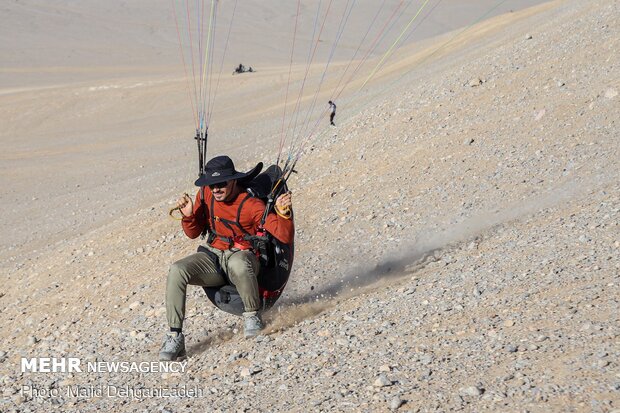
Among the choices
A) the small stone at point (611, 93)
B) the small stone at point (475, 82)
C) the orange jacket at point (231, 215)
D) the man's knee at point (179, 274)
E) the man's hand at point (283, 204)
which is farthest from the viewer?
the small stone at point (475, 82)

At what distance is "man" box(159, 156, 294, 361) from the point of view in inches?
251

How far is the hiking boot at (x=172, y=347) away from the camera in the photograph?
21.0ft

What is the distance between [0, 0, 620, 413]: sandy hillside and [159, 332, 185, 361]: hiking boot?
128mm

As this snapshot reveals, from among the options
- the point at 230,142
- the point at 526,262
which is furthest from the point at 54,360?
the point at 230,142

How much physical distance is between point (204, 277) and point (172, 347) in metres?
0.61

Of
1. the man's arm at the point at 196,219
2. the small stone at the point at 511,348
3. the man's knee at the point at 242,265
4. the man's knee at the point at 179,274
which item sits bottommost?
the man's knee at the point at 179,274

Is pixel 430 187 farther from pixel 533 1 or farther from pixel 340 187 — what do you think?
pixel 533 1

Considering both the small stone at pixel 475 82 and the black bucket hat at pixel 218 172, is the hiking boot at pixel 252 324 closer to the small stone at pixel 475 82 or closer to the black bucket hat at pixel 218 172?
the black bucket hat at pixel 218 172

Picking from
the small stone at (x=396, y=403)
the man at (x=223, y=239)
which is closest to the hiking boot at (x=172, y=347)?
the man at (x=223, y=239)

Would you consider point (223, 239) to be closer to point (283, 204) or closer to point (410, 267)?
point (283, 204)

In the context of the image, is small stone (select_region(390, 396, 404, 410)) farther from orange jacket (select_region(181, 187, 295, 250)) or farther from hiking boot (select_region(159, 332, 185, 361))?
hiking boot (select_region(159, 332, 185, 361))

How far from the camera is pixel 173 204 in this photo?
1252 cm

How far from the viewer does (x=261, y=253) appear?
6738mm

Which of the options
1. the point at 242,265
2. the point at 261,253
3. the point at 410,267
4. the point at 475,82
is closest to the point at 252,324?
the point at 242,265
